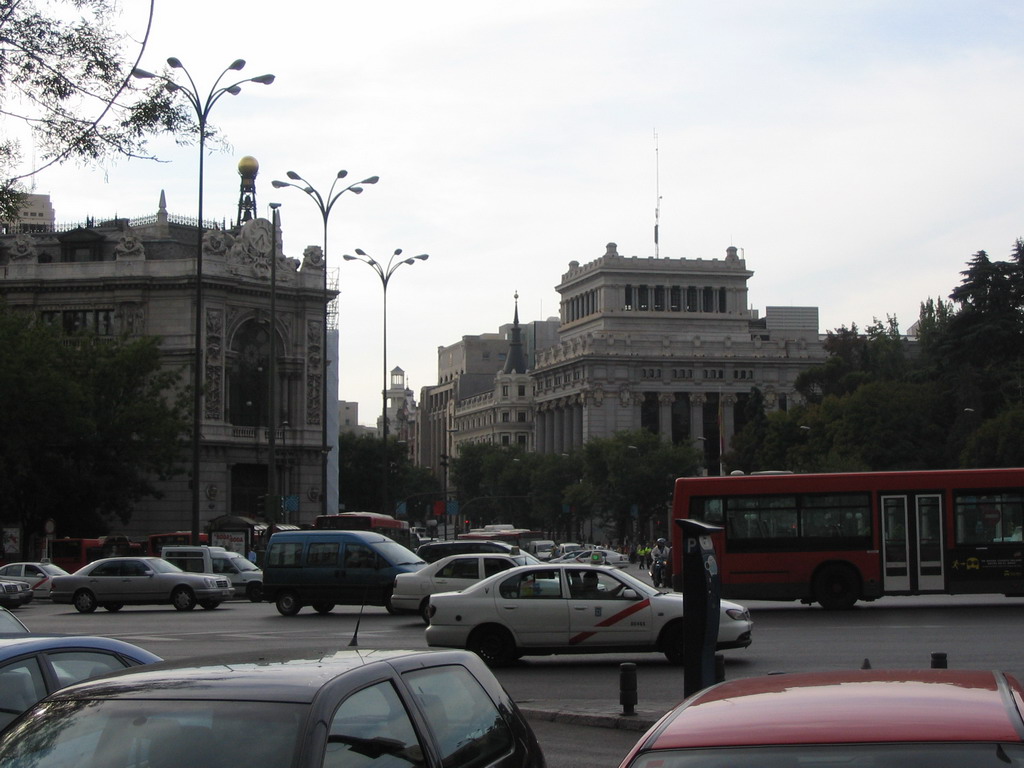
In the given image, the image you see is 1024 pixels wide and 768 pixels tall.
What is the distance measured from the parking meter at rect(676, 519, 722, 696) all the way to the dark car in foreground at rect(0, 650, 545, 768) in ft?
23.6

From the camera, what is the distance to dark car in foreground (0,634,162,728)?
771 cm

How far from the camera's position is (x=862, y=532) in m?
27.6

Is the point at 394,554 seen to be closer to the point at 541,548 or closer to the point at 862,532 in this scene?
the point at 862,532

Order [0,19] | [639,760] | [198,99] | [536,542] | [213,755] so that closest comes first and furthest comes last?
[639,760] → [213,755] → [0,19] → [198,99] → [536,542]

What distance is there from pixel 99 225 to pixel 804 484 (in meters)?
71.8

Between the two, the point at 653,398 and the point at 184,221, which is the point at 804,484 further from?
the point at 653,398

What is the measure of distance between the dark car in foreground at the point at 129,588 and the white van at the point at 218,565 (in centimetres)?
526

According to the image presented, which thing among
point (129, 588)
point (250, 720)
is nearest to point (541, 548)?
point (129, 588)

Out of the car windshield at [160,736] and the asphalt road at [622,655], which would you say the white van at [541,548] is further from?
the car windshield at [160,736]

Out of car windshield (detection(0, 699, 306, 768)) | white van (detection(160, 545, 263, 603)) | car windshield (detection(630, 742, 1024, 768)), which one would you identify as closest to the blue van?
white van (detection(160, 545, 263, 603))

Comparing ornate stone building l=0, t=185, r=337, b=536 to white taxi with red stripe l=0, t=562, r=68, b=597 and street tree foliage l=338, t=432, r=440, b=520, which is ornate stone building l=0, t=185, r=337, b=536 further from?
white taxi with red stripe l=0, t=562, r=68, b=597

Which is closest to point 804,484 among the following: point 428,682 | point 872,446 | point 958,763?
point 428,682

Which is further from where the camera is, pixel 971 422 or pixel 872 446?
pixel 872 446

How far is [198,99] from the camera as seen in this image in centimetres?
3612
